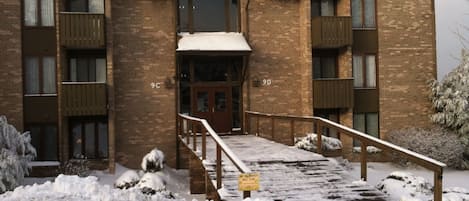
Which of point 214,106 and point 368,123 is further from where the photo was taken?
point 368,123

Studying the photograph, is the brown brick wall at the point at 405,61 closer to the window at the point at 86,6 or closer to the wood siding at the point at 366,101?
the wood siding at the point at 366,101

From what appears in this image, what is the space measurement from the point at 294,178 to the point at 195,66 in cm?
916

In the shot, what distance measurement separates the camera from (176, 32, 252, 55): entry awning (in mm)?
16984

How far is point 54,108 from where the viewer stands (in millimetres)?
16953

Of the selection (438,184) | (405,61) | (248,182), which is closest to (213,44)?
(405,61)

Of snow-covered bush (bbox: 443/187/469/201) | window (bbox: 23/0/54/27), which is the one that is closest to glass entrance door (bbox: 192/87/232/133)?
window (bbox: 23/0/54/27)

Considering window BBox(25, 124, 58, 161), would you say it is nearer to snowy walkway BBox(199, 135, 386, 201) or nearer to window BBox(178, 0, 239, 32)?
window BBox(178, 0, 239, 32)

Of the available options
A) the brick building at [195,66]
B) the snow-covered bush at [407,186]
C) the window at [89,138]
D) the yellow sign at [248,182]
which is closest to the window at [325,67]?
the brick building at [195,66]

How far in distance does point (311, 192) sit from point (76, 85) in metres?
10.4

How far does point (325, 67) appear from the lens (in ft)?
64.3

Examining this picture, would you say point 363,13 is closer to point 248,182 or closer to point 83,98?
point 83,98

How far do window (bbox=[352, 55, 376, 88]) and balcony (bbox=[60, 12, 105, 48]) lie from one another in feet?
34.9

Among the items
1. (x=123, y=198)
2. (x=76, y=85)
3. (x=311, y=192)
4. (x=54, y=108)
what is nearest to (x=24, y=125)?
(x=54, y=108)

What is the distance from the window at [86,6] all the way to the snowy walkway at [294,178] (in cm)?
820
